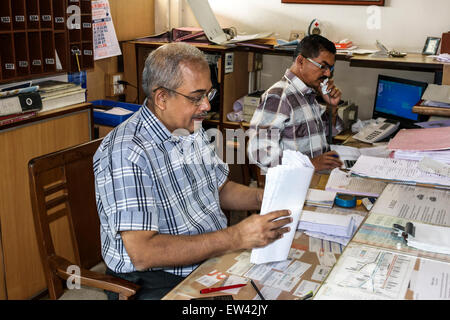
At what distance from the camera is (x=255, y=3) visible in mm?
3492

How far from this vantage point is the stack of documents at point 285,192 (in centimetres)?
120

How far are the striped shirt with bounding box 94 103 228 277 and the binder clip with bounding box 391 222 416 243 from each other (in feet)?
1.86

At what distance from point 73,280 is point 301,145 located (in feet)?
4.59

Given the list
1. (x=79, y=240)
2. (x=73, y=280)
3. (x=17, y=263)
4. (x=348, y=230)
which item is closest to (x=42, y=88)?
(x=17, y=263)

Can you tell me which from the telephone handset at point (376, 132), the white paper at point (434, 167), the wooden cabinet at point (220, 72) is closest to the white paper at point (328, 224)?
the white paper at point (434, 167)

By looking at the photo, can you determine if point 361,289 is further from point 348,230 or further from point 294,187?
point 348,230

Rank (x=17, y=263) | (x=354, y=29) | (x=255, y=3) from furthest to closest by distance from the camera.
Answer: (x=255, y=3) < (x=354, y=29) < (x=17, y=263)

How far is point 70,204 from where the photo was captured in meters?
1.60

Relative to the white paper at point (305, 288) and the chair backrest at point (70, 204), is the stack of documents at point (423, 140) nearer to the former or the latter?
the white paper at point (305, 288)

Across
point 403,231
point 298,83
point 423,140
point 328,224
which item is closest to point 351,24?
point 298,83

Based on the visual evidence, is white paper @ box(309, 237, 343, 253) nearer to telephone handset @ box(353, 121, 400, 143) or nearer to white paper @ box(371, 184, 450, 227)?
white paper @ box(371, 184, 450, 227)

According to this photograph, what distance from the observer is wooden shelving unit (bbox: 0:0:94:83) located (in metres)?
2.24

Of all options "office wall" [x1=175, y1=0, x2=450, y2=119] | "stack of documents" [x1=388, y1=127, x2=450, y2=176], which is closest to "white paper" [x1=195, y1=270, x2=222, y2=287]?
"stack of documents" [x1=388, y1=127, x2=450, y2=176]

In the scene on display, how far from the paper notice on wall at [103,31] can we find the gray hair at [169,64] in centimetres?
179
